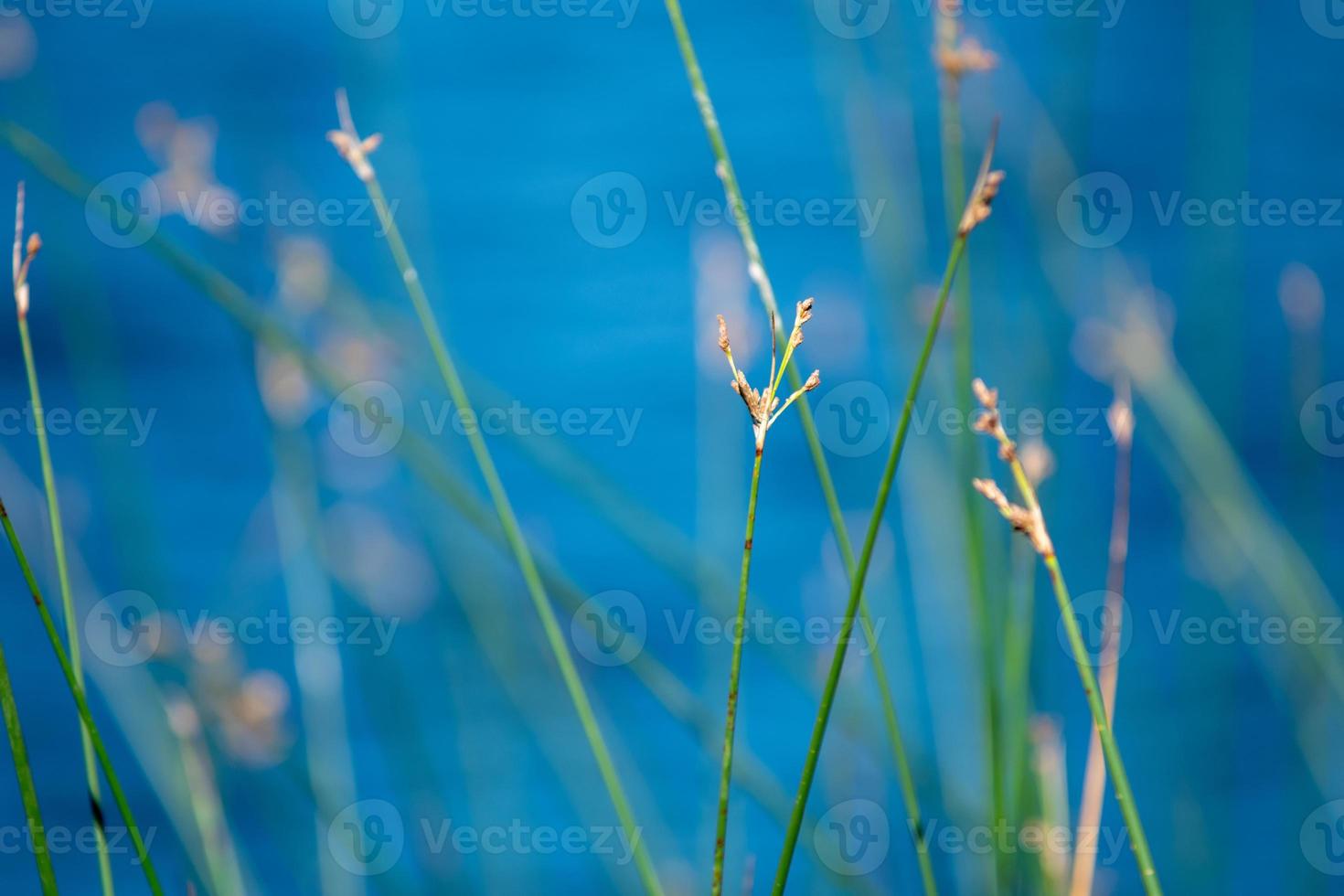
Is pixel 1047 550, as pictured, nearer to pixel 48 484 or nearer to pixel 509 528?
pixel 509 528

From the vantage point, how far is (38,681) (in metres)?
1.98

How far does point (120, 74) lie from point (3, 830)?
1.56 metres

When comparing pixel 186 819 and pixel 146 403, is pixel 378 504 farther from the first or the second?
pixel 186 819

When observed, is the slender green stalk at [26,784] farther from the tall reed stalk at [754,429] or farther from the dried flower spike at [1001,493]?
the dried flower spike at [1001,493]

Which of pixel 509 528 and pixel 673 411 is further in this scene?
pixel 673 411

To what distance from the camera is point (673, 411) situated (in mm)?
2137

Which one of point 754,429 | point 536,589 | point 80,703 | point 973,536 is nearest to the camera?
point 754,429

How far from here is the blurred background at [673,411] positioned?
172cm

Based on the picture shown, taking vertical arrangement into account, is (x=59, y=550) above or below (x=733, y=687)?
above

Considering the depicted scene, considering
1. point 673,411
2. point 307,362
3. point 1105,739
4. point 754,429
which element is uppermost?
point 673,411

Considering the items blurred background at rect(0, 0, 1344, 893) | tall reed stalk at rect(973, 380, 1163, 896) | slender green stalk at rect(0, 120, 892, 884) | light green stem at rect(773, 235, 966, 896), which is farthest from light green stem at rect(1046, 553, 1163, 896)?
blurred background at rect(0, 0, 1344, 893)

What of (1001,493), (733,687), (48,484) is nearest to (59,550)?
(48,484)

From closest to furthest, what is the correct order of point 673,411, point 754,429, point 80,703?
point 754,429, point 80,703, point 673,411

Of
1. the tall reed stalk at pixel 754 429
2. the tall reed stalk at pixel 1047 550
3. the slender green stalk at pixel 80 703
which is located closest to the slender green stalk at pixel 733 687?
the tall reed stalk at pixel 754 429
